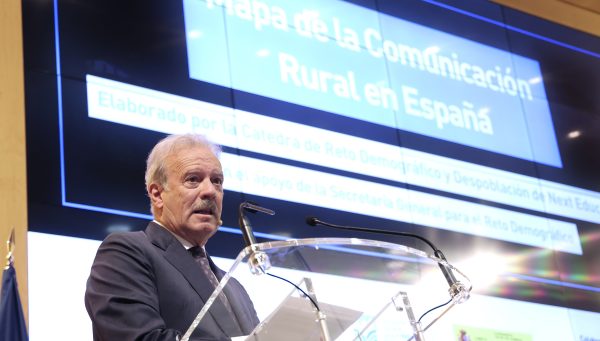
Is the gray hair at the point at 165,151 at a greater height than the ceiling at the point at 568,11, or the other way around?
the ceiling at the point at 568,11

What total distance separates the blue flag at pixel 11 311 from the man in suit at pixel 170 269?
2.83 feet

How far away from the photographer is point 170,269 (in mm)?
2662

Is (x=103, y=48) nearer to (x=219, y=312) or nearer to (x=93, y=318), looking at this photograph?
(x=93, y=318)

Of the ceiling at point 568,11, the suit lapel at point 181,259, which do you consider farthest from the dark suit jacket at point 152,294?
the ceiling at point 568,11

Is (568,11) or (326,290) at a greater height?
(568,11)

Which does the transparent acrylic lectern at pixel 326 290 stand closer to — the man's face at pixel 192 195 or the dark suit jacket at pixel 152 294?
the dark suit jacket at pixel 152 294

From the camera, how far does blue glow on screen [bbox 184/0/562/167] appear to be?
538cm

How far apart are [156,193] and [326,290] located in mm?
986

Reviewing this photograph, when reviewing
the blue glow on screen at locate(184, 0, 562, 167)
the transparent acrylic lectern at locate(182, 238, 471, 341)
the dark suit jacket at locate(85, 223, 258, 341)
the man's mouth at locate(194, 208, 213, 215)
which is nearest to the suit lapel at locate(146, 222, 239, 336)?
the dark suit jacket at locate(85, 223, 258, 341)

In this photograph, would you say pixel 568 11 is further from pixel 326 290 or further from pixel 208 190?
pixel 326 290

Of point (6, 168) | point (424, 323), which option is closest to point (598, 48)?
point (6, 168)

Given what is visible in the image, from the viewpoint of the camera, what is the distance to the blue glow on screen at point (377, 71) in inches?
212

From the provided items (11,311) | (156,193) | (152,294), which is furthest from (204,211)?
(11,311)

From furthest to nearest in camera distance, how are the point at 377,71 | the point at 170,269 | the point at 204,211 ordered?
the point at 377,71 < the point at 204,211 < the point at 170,269
